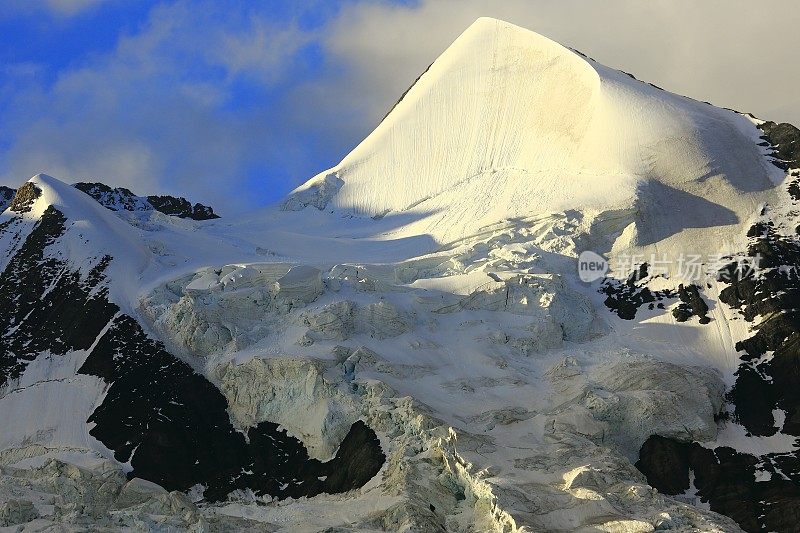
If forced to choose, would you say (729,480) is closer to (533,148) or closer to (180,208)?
(533,148)

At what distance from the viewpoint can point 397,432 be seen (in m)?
85.9

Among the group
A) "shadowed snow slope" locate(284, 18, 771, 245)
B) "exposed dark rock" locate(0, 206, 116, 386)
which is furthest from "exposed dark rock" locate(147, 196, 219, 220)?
"exposed dark rock" locate(0, 206, 116, 386)

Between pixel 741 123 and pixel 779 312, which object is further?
pixel 741 123

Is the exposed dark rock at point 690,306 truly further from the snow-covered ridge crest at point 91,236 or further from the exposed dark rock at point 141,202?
the exposed dark rock at point 141,202

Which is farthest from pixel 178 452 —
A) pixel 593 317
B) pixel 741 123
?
pixel 741 123

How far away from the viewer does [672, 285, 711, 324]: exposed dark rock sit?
99312mm

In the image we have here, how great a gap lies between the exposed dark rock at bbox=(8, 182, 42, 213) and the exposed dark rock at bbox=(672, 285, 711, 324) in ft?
170

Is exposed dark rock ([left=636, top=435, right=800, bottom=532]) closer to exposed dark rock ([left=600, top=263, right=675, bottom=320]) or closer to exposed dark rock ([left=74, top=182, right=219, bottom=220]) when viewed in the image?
exposed dark rock ([left=600, top=263, right=675, bottom=320])

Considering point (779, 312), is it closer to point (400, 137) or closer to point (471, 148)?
point (471, 148)

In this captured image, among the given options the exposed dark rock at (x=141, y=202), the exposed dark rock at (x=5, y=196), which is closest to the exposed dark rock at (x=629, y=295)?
the exposed dark rock at (x=141, y=202)

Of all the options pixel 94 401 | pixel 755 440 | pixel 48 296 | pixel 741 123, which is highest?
pixel 741 123

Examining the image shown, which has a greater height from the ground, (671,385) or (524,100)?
(524,100)

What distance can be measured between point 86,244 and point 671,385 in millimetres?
45568

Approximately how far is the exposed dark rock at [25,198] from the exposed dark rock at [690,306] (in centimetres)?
5189
